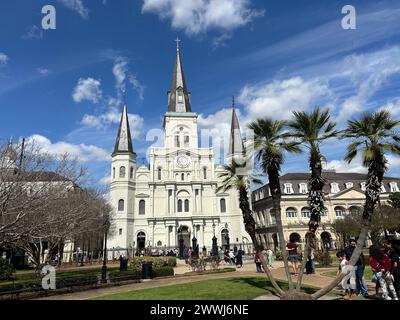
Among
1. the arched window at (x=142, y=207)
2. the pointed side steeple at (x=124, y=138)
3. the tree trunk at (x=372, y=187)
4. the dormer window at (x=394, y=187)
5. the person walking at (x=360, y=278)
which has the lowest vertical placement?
the person walking at (x=360, y=278)

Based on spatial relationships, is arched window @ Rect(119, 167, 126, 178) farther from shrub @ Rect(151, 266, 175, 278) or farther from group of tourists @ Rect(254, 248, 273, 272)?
shrub @ Rect(151, 266, 175, 278)

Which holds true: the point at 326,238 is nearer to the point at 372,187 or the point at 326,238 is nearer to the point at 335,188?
the point at 335,188

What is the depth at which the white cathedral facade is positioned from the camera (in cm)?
Answer: 5512

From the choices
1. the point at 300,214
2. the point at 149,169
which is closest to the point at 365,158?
the point at 300,214

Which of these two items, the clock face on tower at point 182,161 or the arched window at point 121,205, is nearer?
the arched window at point 121,205

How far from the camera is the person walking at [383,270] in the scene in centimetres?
926

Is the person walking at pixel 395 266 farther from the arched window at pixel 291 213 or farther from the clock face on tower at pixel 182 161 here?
the clock face on tower at pixel 182 161

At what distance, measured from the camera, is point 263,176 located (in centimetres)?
1208

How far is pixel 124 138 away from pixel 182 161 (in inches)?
457

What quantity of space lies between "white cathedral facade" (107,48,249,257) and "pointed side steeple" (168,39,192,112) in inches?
47.2

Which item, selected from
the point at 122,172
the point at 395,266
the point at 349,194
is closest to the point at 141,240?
the point at 122,172

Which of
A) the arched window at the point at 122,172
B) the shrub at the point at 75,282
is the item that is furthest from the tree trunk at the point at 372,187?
the arched window at the point at 122,172

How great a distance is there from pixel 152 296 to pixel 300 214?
43.3 meters
